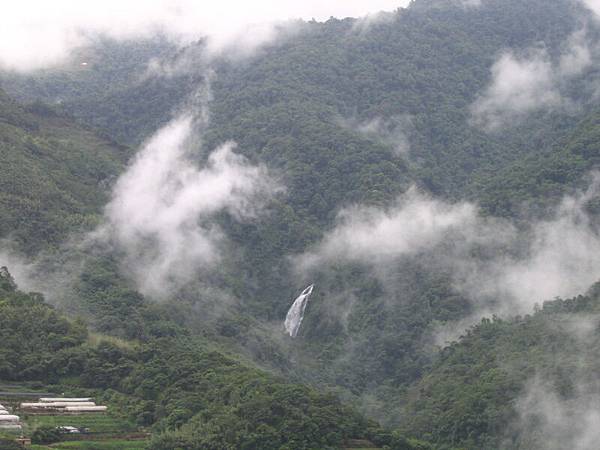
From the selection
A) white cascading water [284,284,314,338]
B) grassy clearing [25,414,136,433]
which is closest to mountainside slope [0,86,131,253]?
white cascading water [284,284,314,338]

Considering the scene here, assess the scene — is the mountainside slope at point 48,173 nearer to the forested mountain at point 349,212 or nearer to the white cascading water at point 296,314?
the forested mountain at point 349,212

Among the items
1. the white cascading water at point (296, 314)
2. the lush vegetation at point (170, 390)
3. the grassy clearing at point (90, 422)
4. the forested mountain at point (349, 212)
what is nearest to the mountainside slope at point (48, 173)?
the forested mountain at point (349, 212)

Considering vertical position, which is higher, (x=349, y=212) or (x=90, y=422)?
(x=349, y=212)

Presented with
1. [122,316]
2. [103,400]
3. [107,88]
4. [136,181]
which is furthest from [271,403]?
[107,88]

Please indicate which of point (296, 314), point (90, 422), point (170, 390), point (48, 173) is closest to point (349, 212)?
point (296, 314)

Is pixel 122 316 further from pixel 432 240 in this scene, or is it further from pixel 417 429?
pixel 432 240

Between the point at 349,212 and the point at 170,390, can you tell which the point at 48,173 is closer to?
the point at 349,212

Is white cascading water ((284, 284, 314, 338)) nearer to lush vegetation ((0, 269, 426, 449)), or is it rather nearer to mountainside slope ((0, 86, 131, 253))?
mountainside slope ((0, 86, 131, 253))
